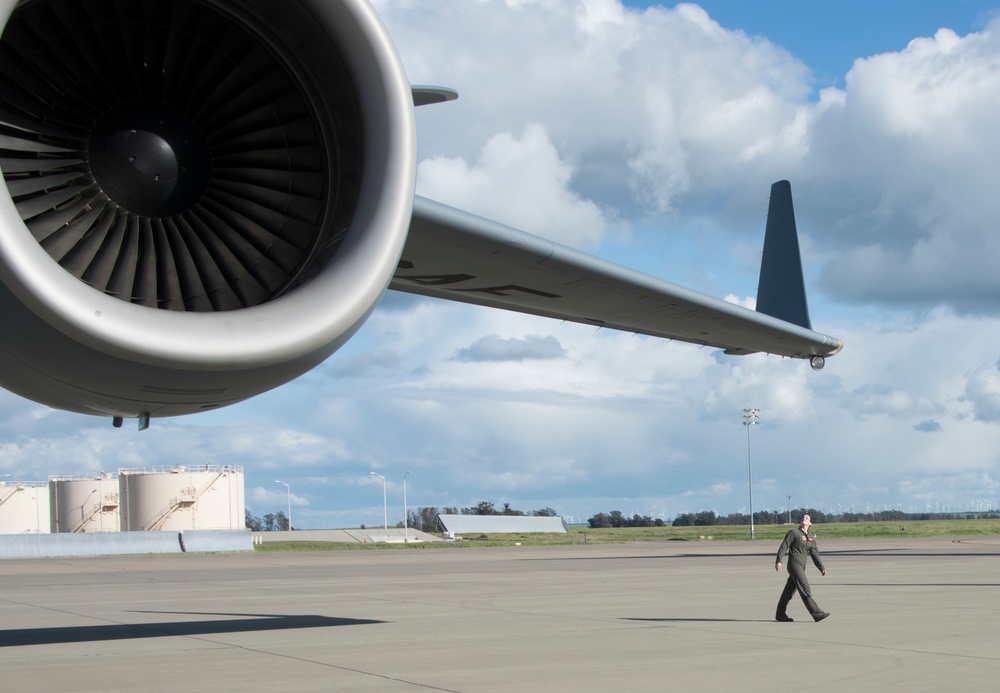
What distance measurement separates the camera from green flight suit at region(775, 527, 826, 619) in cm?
1489

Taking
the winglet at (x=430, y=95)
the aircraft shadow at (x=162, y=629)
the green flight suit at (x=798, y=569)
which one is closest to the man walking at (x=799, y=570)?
the green flight suit at (x=798, y=569)

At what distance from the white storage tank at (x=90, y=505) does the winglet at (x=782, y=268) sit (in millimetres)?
62303

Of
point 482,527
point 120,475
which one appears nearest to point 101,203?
point 120,475

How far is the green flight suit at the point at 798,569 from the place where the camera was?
1489 cm

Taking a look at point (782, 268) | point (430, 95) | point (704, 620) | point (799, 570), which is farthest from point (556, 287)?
point (799, 570)

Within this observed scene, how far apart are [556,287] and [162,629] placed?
28.6 feet

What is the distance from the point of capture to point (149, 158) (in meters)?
6.18

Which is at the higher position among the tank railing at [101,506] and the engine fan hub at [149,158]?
the engine fan hub at [149,158]

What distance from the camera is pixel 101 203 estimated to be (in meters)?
6.19

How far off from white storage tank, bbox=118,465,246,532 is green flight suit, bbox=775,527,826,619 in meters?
53.5

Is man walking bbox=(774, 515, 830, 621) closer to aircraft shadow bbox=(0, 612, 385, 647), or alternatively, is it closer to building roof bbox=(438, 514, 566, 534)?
aircraft shadow bbox=(0, 612, 385, 647)

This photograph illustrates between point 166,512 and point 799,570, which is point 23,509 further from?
point 799,570

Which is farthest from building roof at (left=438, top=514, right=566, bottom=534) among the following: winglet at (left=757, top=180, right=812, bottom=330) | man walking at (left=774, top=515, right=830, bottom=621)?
winglet at (left=757, top=180, right=812, bottom=330)

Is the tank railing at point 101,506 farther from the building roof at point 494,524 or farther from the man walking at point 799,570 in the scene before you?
the man walking at point 799,570
